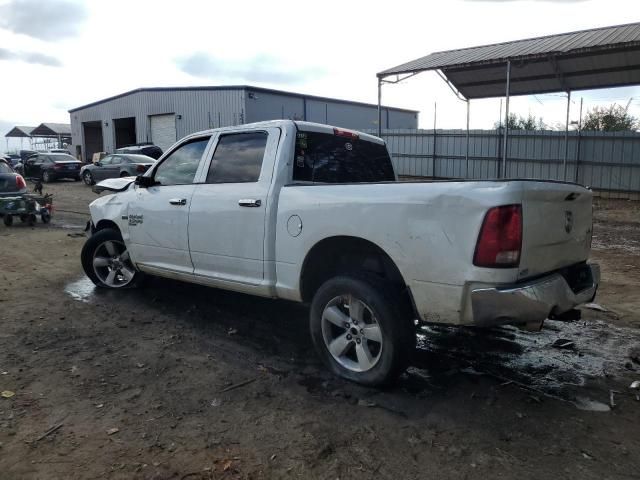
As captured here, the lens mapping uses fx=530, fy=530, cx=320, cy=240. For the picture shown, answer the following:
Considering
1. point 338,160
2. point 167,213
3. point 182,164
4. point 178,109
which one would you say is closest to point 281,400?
point 338,160

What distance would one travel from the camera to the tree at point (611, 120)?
2189 cm

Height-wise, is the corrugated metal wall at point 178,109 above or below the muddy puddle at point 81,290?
above

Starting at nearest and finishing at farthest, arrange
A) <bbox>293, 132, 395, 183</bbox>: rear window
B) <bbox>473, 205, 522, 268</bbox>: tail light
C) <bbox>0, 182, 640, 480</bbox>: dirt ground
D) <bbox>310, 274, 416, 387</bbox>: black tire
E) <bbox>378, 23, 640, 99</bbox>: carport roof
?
1. <bbox>0, 182, 640, 480</bbox>: dirt ground
2. <bbox>473, 205, 522, 268</bbox>: tail light
3. <bbox>310, 274, 416, 387</bbox>: black tire
4. <bbox>293, 132, 395, 183</bbox>: rear window
5. <bbox>378, 23, 640, 99</bbox>: carport roof

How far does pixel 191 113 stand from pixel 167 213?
29.1 metres

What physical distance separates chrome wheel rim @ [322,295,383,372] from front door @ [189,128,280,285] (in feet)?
2.57

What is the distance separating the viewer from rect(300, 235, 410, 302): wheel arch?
12.5ft

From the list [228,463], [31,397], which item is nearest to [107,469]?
[228,463]

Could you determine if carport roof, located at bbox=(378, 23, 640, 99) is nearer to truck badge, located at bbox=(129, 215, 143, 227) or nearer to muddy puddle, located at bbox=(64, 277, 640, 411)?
muddy puddle, located at bbox=(64, 277, 640, 411)

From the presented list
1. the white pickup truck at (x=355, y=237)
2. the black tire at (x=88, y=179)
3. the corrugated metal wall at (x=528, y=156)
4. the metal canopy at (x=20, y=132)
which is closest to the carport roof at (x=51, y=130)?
the metal canopy at (x=20, y=132)

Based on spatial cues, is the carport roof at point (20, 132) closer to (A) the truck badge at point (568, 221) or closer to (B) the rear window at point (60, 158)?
(B) the rear window at point (60, 158)

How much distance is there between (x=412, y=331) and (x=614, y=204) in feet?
45.2

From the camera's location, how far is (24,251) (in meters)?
9.02

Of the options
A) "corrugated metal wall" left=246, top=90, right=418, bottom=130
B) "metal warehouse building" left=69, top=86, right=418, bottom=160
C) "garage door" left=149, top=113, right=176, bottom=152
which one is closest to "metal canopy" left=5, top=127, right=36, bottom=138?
"metal warehouse building" left=69, top=86, right=418, bottom=160

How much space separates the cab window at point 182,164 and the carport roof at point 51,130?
6025 centimetres
